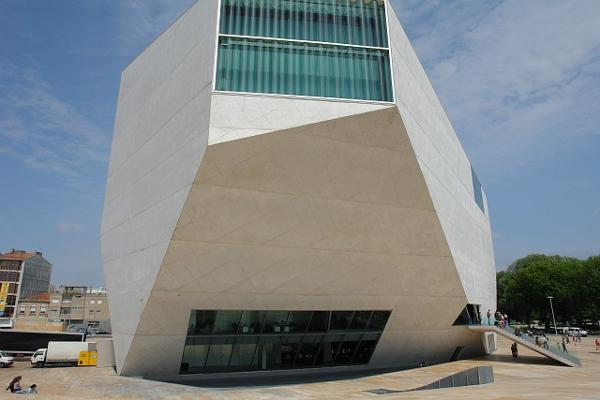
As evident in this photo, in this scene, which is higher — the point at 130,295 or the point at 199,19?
the point at 199,19

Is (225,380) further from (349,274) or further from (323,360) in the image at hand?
(349,274)

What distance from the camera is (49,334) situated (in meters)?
34.3

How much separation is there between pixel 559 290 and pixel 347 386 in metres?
64.5

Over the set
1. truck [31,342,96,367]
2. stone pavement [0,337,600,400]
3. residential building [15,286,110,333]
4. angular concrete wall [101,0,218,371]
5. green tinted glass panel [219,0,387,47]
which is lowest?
stone pavement [0,337,600,400]

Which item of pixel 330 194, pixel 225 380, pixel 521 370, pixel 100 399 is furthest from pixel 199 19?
pixel 521 370

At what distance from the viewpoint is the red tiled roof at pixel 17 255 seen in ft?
267

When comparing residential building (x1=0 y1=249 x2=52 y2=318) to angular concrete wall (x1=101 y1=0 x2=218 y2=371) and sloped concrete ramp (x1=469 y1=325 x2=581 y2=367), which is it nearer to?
angular concrete wall (x1=101 y1=0 x2=218 y2=371)

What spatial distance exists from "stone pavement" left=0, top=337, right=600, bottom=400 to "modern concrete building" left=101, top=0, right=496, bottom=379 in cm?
239

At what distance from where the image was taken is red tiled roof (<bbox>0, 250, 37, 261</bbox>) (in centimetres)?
8145

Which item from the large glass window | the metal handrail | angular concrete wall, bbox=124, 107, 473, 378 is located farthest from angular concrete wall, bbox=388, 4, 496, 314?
the large glass window

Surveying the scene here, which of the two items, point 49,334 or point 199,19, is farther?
point 49,334

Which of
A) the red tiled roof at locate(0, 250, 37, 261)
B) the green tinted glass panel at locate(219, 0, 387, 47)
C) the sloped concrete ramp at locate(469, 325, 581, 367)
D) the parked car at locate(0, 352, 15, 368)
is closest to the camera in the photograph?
the green tinted glass panel at locate(219, 0, 387, 47)

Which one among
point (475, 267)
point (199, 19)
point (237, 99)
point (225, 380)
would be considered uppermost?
point (199, 19)

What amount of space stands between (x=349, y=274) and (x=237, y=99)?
10.6 m
